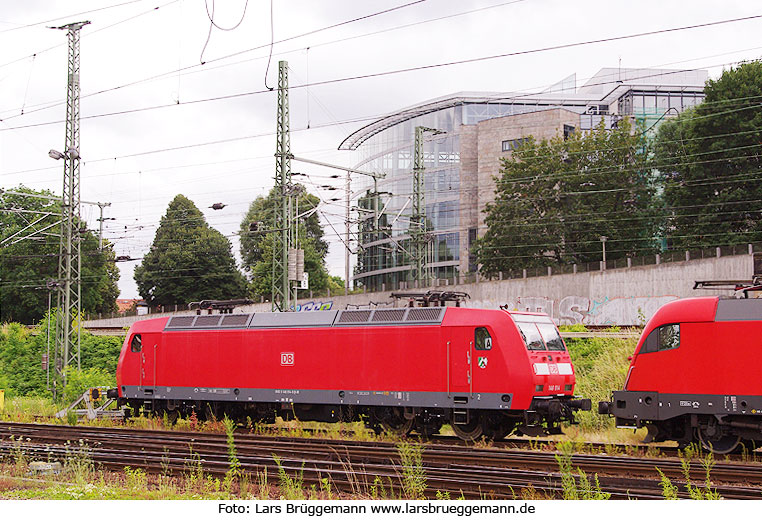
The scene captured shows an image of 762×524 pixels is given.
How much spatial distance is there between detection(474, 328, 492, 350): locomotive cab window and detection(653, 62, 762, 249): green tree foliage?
2683 centimetres

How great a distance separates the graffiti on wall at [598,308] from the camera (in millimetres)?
36044

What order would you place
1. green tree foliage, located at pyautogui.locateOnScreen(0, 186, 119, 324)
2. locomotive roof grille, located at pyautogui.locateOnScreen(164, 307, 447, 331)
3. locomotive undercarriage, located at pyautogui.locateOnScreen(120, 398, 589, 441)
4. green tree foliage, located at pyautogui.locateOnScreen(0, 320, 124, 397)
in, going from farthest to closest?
green tree foliage, located at pyautogui.locateOnScreen(0, 186, 119, 324) < green tree foliage, located at pyautogui.locateOnScreen(0, 320, 124, 397) < locomotive roof grille, located at pyautogui.locateOnScreen(164, 307, 447, 331) < locomotive undercarriage, located at pyautogui.locateOnScreen(120, 398, 589, 441)

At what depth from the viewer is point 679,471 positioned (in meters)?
13.0

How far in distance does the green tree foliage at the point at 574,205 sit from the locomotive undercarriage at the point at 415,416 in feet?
92.1

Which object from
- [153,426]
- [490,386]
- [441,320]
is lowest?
[153,426]

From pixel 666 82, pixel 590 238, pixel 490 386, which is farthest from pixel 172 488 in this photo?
pixel 666 82

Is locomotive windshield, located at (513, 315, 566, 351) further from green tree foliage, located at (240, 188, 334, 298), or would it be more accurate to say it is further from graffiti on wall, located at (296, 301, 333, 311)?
green tree foliage, located at (240, 188, 334, 298)

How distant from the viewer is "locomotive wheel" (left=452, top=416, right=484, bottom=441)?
60.5 feet

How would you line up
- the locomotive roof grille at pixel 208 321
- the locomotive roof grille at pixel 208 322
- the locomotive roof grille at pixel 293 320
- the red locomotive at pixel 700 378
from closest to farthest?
the red locomotive at pixel 700 378, the locomotive roof grille at pixel 293 320, the locomotive roof grille at pixel 208 322, the locomotive roof grille at pixel 208 321

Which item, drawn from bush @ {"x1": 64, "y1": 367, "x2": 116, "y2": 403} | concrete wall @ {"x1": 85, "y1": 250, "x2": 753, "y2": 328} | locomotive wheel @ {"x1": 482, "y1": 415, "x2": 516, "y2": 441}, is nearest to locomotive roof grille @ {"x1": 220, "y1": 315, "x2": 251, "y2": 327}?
bush @ {"x1": 64, "y1": 367, "x2": 116, "y2": 403}

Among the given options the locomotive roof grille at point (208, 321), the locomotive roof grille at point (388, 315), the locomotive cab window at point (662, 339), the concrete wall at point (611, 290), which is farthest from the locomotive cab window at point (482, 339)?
the concrete wall at point (611, 290)

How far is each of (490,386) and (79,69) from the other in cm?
2160

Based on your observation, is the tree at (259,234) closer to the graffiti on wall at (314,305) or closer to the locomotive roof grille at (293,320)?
the graffiti on wall at (314,305)
